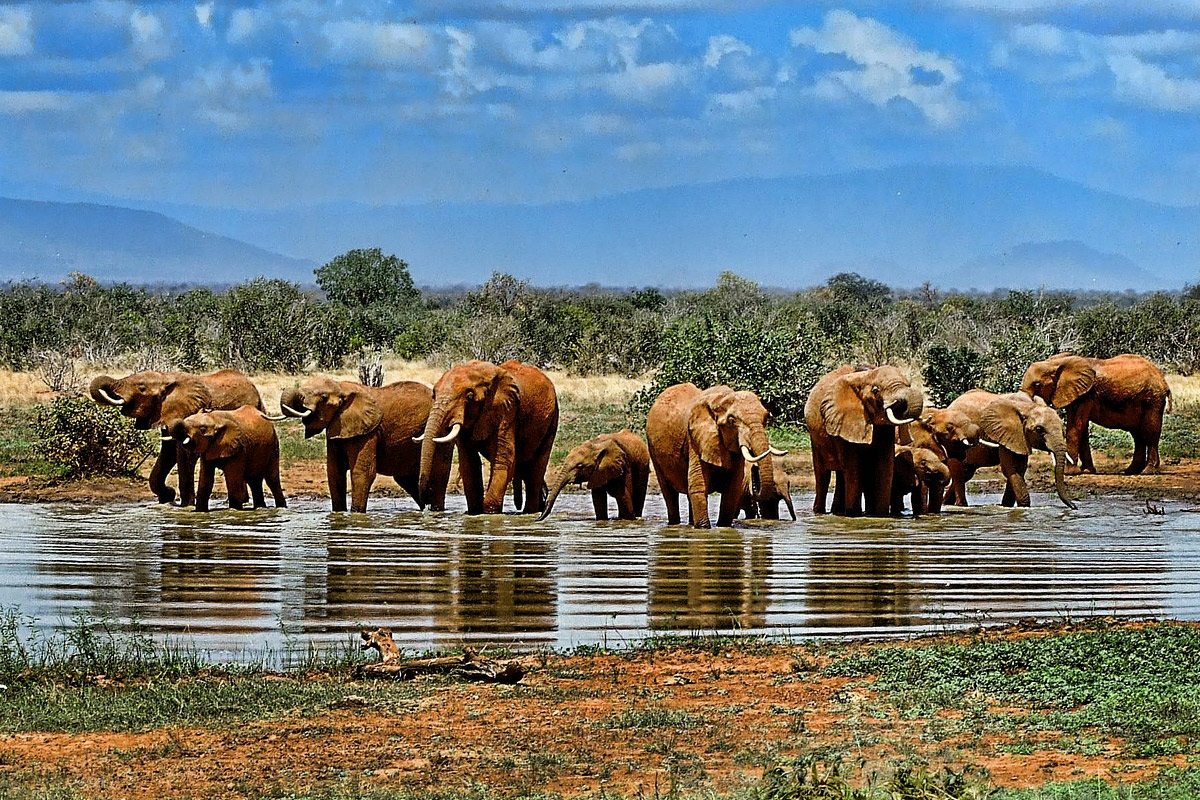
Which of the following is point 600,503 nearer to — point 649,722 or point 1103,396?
point 1103,396

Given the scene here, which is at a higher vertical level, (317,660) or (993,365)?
(993,365)

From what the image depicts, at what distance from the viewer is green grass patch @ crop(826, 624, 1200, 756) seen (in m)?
8.86

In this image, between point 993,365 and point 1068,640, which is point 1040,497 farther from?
point 1068,640

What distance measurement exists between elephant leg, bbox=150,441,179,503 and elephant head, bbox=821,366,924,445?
28.3 ft

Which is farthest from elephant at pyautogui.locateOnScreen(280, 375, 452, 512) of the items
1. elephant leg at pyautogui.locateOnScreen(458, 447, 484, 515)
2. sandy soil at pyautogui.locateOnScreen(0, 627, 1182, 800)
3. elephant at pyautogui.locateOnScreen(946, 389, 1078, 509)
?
sandy soil at pyautogui.locateOnScreen(0, 627, 1182, 800)

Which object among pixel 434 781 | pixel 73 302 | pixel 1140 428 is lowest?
pixel 434 781

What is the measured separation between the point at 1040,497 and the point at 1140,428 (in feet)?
11.5

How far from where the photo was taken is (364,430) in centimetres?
2084

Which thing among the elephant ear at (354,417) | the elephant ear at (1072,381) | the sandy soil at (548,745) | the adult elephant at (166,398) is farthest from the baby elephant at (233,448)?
the elephant ear at (1072,381)

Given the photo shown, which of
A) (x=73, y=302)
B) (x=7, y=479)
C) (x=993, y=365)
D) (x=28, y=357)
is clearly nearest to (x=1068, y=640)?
(x=7, y=479)

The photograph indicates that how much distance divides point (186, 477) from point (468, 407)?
3.89 metres

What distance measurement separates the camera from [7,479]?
80.1 feet

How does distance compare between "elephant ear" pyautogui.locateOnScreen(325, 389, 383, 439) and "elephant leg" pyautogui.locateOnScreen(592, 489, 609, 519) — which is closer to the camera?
"elephant leg" pyautogui.locateOnScreen(592, 489, 609, 519)

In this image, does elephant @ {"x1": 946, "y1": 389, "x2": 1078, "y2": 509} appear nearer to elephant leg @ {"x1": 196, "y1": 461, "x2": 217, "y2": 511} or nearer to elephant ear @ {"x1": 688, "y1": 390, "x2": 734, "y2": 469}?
elephant ear @ {"x1": 688, "y1": 390, "x2": 734, "y2": 469}
